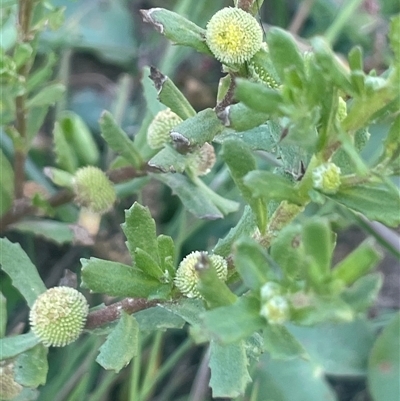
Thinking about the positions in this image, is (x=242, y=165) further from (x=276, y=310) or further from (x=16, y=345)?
(x=16, y=345)

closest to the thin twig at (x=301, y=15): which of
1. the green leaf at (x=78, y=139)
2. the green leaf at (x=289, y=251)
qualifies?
the green leaf at (x=78, y=139)

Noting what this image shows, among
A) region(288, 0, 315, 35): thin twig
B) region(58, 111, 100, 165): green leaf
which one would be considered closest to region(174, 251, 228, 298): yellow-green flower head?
region(58, 111, 100, 165): green leaf

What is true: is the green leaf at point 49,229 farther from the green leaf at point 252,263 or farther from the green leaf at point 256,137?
the green leaf at point 252,263

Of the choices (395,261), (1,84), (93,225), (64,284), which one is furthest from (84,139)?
(395,261)

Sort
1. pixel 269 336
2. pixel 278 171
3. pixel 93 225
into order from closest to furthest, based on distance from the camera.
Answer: pixel 269 336
pixel 278 171
pixel 93 225

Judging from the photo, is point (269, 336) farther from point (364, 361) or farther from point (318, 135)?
point (364, 361)

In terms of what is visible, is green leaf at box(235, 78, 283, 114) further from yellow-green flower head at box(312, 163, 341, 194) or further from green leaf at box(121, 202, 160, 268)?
green leaf at box(121, 202, 160, 268)
